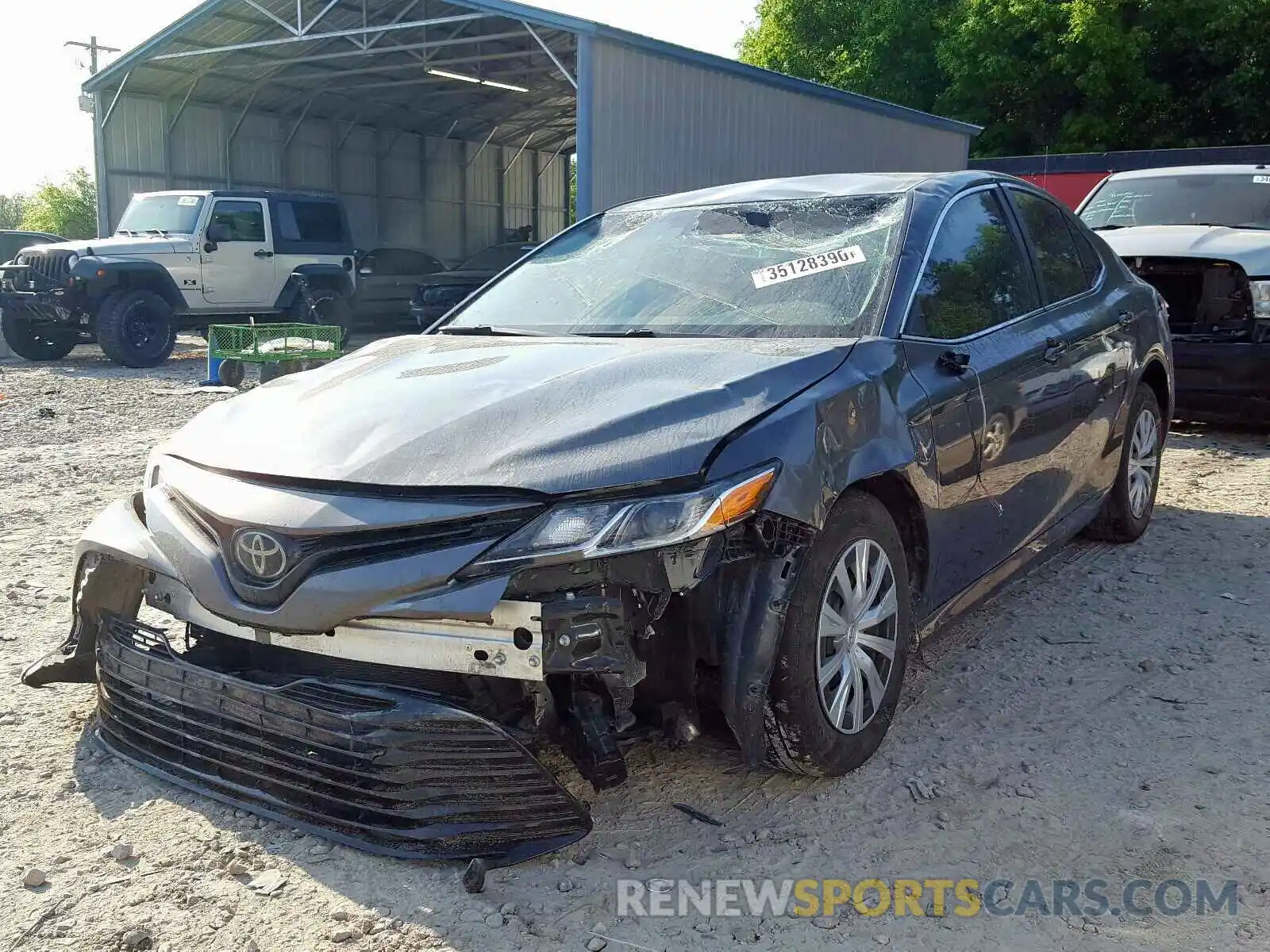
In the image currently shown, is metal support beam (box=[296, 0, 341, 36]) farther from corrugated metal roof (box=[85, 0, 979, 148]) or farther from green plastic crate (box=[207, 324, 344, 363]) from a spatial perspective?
green plastic crate (box=[207, 324, 344, 363])

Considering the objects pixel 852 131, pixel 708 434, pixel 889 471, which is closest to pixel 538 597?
pixel 708 434

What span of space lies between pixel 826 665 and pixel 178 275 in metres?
13.3

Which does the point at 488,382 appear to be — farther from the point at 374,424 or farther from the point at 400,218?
the point at 400,218

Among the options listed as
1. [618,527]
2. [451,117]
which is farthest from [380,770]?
[451,117]

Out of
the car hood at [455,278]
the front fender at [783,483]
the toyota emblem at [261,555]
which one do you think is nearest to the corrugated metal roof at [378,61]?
the car hood at [455,278]

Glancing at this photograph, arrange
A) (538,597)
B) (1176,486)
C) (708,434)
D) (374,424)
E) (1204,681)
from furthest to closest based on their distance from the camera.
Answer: (1176,486) → (1204,681) → (374,424) → (708,434) → (538,597)

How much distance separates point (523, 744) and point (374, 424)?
2.85 ft

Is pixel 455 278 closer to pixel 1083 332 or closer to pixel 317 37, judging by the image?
pixel 317 37

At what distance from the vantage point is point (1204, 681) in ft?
12.2

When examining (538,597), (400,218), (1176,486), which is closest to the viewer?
(538,597)

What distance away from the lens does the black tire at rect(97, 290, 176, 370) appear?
13.4 meters

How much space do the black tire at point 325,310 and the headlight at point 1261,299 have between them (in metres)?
11.3

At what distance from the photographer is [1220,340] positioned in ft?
24.3

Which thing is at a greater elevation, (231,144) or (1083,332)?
(231,144)
